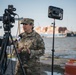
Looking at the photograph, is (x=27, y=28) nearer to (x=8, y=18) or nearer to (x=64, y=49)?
(x=8, y=18)

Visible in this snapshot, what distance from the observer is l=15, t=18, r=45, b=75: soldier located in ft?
13.6

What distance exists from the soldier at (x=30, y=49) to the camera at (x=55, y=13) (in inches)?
42.1

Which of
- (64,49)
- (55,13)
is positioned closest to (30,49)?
(55,13)

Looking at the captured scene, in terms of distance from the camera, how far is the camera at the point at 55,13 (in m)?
5.25

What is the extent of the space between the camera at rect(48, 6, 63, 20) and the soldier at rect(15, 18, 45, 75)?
107 centimetres

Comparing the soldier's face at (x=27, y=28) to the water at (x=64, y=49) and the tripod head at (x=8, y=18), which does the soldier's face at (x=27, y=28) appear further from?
Result: the water at (x=64, y=49)

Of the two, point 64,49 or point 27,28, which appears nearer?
point 27,28

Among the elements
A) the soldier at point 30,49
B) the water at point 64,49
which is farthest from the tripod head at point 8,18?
the water at point 64,49

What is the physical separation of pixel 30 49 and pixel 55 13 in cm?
141

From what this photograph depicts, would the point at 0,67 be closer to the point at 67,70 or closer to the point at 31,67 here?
the point at 31,67

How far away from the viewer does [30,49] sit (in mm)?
4207

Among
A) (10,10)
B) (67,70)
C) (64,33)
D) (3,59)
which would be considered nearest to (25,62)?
(3,59)

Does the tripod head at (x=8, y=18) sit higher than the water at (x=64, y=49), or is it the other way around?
the tripod head at (x=8, y=18)

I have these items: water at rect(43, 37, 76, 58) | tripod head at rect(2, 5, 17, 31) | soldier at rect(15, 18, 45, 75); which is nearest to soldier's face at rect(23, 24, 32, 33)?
soldier at rect(15, 18, 45, 75)
